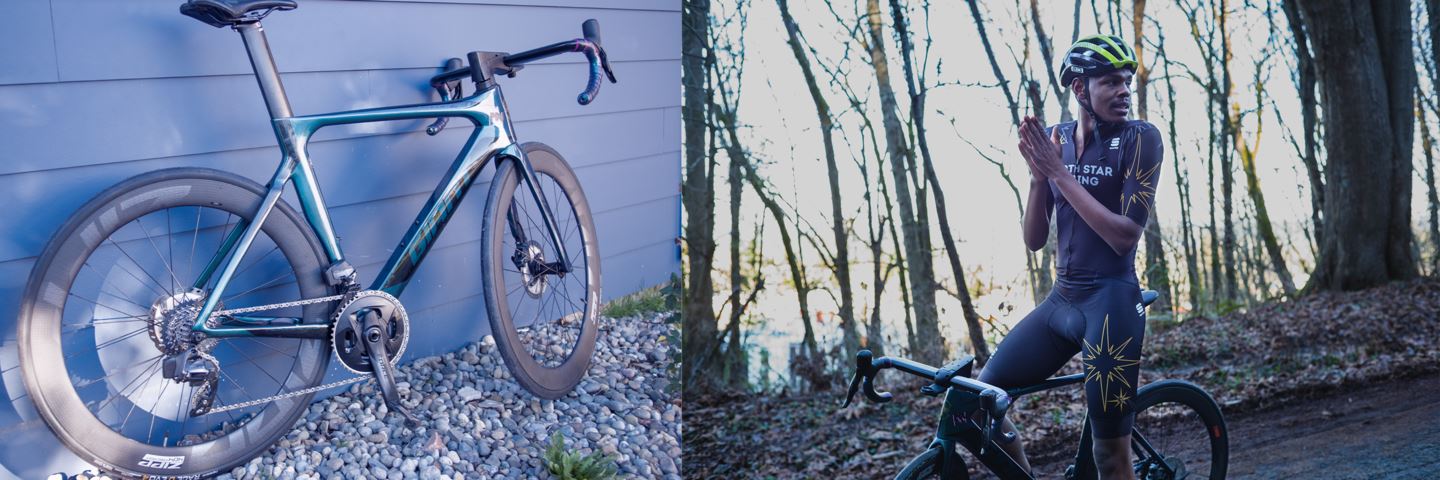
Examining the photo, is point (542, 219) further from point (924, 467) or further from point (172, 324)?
point (924, 467)

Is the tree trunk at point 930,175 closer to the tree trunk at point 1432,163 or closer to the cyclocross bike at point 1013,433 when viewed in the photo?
the cyclocross bike at point 1013,433

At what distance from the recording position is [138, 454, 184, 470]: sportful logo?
2.57 metres

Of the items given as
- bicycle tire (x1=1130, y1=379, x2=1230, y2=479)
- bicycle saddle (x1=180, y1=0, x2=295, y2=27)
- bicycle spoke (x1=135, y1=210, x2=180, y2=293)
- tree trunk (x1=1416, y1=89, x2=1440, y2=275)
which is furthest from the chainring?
tree trunk (x1=1416, y1=89, x2=1440, y2=275)

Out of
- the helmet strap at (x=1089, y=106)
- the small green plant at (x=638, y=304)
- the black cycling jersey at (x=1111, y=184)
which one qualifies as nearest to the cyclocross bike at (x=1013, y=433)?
the black cycling jersey at (x=1111, y=184)

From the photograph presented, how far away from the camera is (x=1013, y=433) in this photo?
2400 mm

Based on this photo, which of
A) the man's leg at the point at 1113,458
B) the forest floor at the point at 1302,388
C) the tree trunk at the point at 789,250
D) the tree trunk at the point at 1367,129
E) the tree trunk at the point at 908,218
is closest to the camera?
the man's leg at the point at 1113,458

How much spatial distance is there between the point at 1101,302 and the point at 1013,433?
1.17 feet

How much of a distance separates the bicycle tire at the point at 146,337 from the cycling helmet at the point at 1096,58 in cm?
196

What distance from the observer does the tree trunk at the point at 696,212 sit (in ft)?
12.4

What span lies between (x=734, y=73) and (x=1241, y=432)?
6.28ft

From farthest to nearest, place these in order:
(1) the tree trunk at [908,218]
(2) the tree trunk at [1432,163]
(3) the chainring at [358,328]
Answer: (1) the tree trunk at [908,218]
(2) the tree trunk at [1432,163]
(3) the chainring at [358,328]

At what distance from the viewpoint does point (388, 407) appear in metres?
3.06

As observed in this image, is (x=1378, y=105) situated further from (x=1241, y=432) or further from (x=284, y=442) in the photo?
(x=284, y=442)

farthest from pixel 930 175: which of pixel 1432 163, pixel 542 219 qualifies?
pixel 1432 163
